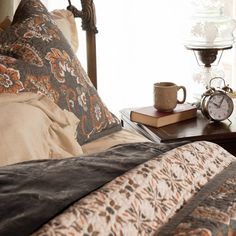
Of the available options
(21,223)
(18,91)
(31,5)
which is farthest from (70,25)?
(21,223)

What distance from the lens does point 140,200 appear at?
2.45 feet

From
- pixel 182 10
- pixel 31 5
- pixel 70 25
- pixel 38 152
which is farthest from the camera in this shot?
pixel 182 10

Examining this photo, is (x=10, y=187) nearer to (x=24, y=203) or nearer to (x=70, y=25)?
(x=24, y=203)

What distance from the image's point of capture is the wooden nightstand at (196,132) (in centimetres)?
181

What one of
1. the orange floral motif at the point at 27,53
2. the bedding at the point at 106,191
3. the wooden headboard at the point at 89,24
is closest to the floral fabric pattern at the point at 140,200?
the bedding at the point at 106,191

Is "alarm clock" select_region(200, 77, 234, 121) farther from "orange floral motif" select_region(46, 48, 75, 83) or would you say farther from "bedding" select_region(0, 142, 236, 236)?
"bedding" select_region(0, 142, 236, 236)

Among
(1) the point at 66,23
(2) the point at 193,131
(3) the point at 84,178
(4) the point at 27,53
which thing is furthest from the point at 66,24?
(3) the point at 84,178

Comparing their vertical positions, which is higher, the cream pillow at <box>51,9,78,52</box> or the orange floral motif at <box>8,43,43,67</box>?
the cream pillow at <box>51,9,78,52</box>

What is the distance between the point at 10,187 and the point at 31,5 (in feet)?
3.46

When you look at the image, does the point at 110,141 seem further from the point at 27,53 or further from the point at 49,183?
the point at 49,183

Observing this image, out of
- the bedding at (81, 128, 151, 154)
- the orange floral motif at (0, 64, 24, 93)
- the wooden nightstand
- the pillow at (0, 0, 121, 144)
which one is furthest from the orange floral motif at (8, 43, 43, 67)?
the wooden nightstand

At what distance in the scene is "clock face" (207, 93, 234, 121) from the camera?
195 cm

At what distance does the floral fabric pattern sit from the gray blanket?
3 centimetres

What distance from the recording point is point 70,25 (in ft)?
6.28
